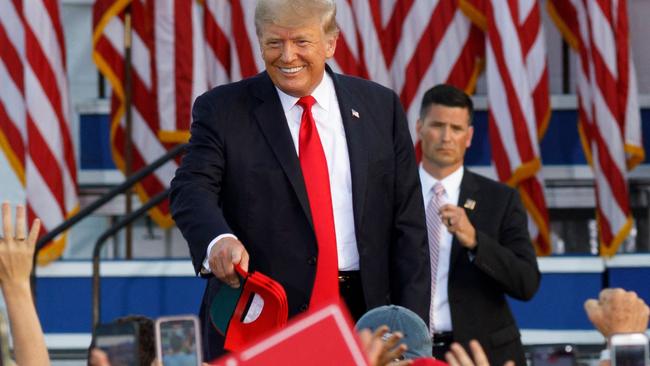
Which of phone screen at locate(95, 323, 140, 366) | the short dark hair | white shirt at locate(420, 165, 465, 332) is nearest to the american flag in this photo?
the short dark hair

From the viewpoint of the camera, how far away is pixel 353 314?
4.39 m

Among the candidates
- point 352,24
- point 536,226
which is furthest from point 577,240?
point 352,24

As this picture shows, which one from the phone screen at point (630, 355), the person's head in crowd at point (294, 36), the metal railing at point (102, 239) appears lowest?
the metal railing at point (102, 239)

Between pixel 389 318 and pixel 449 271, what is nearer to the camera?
pixel 389 318

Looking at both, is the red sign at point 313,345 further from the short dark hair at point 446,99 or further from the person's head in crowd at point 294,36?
the short dark hair at point 446,99

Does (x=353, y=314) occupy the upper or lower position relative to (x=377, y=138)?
lower

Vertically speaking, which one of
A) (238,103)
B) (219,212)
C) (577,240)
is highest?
(238,103)

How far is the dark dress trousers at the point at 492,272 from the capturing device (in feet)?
19.4

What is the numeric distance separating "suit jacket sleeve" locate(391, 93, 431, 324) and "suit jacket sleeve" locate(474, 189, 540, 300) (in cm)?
137

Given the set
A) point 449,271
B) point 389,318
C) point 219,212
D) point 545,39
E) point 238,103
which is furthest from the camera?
point 545,39

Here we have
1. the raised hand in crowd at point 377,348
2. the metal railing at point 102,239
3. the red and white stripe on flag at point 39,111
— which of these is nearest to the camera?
the raised hand in crowd at point 377,348

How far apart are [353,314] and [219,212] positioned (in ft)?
1.71

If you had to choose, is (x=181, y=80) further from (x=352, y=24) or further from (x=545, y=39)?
(x=545, y=39)

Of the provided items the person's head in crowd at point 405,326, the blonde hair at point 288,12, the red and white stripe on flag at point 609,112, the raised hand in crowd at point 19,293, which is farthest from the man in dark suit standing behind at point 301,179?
the red and white stripe on flag at point 609,112
